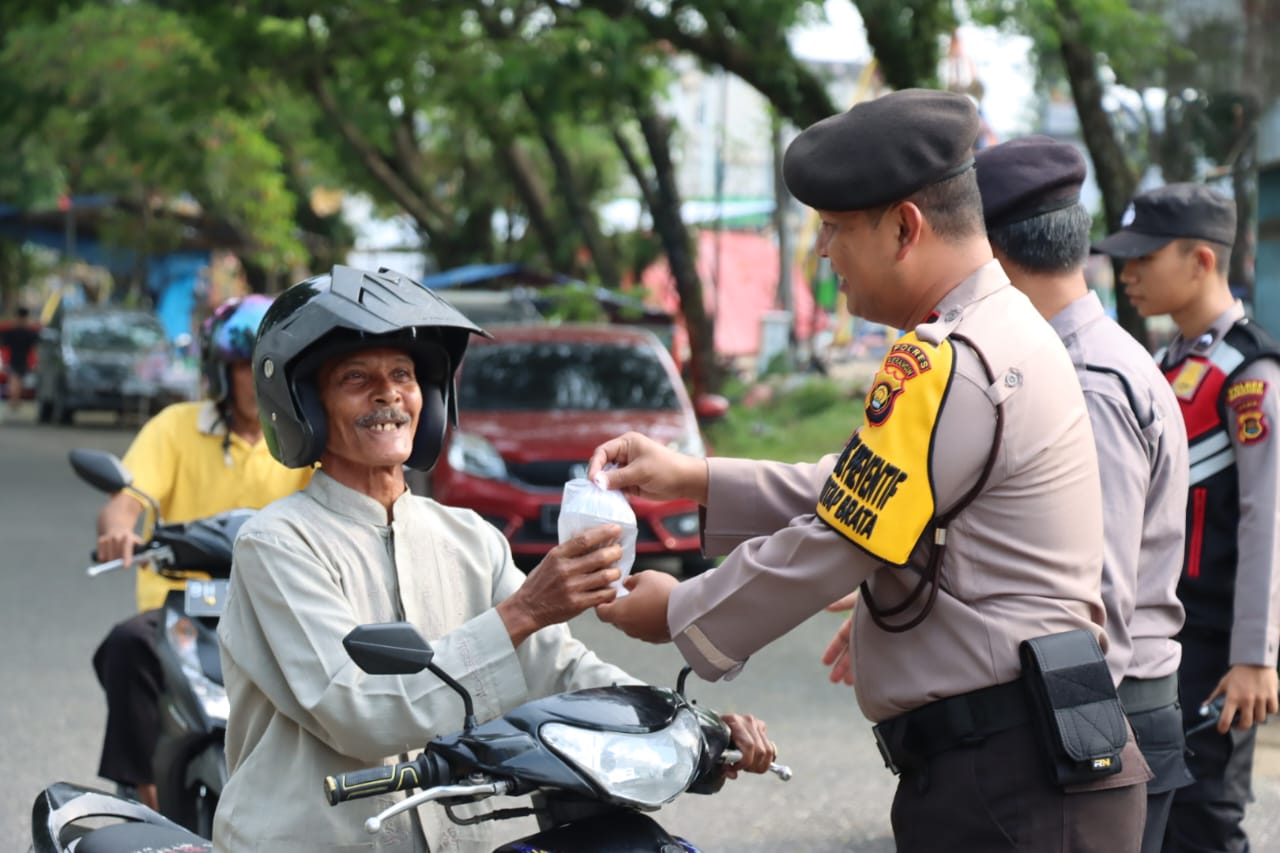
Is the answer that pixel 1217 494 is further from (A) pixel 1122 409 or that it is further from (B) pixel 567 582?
(B) pixel 567 582

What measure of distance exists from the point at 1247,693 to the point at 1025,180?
1453 mm

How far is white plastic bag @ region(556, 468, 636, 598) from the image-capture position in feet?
8.09

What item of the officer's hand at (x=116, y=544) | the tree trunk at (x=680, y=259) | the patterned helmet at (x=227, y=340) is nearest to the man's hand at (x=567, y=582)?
the officer's hand at (x=116, y=544)

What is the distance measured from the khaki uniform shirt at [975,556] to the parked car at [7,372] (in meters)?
28.8

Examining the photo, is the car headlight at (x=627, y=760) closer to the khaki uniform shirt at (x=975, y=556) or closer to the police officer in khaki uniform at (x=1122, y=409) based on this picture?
the khaki uniform shirt at (x=975, y=556)

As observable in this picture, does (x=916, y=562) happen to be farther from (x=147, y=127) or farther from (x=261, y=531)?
(x=147, y=127)

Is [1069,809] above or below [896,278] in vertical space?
below

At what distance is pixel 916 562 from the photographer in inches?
90.7

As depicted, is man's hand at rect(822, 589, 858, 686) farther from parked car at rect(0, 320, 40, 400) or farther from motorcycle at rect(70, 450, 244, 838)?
parked car at rect(0, 320, 40, 400)

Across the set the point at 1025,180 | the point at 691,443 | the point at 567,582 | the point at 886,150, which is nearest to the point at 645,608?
the point at 567,582

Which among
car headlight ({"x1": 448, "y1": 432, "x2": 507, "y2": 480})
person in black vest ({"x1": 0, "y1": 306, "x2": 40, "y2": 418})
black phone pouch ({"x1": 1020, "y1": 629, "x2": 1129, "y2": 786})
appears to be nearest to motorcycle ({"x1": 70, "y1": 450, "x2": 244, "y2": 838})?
black phone pouch ({"x1": 1020, "y1": 629, "x2": 1129, "y2": 786})

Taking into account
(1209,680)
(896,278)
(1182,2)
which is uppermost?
(1182,2)

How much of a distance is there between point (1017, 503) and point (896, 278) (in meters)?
0.39

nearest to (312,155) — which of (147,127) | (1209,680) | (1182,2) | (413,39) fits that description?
(147,127)
